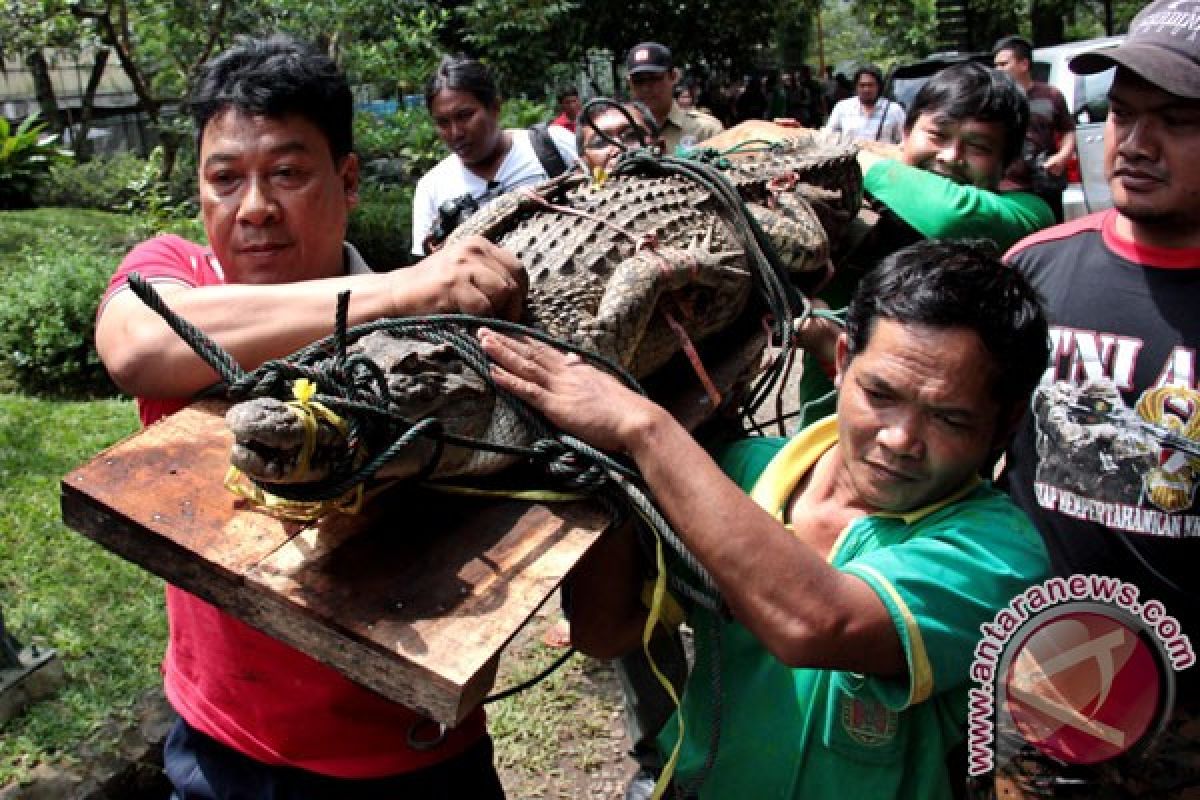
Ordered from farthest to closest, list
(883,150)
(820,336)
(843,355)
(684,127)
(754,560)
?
(684,127)
(883,150)
(820,336)
(843,355)
(754,560)

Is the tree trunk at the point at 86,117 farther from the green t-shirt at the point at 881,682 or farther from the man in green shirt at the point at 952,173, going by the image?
the green t-shirt at the point at 881,682

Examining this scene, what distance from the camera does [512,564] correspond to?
1.28 metres

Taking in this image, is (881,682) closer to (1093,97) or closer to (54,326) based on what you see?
(54,326)

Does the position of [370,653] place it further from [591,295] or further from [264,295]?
[591,295]

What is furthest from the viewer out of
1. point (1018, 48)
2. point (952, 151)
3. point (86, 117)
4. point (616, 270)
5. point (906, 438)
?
point (86, 117)

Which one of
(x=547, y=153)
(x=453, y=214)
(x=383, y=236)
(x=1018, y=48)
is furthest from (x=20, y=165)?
(x=1018, y=48)

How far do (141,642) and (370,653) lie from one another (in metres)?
2.43

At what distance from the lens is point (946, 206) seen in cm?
234

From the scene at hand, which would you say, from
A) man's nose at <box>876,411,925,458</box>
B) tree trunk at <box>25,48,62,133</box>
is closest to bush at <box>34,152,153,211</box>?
tree trunk at <box>25,48,62,133</box>

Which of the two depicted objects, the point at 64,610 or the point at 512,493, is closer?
the point at 512,493

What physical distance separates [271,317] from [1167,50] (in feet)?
5.58

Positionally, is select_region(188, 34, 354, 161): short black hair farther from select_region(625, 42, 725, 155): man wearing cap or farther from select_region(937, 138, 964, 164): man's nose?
select_region(625, 42, 725, 155): man wearing cap

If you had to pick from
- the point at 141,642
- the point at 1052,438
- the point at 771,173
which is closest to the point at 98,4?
the point at 141,642

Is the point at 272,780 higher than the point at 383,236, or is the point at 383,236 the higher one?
the point at 272,780
